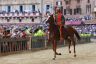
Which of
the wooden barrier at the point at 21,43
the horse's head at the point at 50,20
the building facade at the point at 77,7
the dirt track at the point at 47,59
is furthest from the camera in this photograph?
the building facade at the point at 77,7

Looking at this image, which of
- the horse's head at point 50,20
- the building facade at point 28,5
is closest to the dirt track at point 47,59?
the horse's head at point 50,20

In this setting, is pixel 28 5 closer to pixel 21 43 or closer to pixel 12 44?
pixel 21 43

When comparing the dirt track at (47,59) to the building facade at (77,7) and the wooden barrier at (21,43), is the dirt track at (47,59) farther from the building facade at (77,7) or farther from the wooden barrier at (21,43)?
the building facade at (77,7)

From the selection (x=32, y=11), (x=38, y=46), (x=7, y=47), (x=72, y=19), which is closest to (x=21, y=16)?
(x=32, y=11)

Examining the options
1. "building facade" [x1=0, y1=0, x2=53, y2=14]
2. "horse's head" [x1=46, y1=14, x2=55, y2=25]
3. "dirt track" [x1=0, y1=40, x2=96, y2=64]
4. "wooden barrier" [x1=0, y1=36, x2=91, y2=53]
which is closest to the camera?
"dirt track" [x1=0, y1=40, x2=96, y2=64]

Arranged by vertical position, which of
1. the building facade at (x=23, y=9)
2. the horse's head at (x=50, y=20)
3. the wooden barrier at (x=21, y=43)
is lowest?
the building facade at (x=23, y=9)

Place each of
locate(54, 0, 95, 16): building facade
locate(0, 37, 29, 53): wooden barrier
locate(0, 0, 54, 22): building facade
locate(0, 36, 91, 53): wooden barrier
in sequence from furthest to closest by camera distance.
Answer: locate(0, 0, 54, 22): building facade, locate(54, 0, 95, 16): building facade, locate(0, 36, 91, 53): wooden barrier, locate(0, 37, 29, 53): wooden barrier

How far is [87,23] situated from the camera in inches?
3804

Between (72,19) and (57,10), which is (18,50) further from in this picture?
(72,19)

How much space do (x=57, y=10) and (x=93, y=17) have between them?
262 ft

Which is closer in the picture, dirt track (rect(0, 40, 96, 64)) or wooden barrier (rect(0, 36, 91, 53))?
dirt track (rect(0, 40, 96, 64))

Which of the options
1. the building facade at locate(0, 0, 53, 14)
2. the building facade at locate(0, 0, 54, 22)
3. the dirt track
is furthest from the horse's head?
the building facade at locate(0, 0, 53, 14)

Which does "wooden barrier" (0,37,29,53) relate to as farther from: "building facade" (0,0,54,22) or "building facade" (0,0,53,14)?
"building facade" (0,0,53,14)

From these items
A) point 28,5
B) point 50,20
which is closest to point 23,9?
point 28,5
